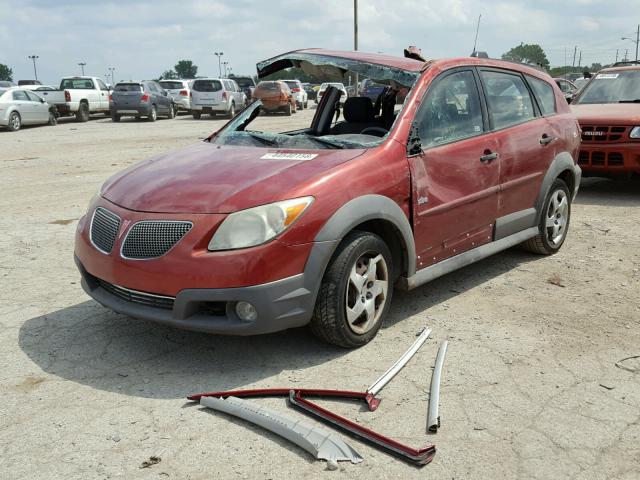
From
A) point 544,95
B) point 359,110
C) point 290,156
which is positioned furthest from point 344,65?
point 544,95

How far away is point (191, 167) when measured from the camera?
13.5ft

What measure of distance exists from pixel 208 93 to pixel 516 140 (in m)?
23.2

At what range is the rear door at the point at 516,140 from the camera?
16.6ft

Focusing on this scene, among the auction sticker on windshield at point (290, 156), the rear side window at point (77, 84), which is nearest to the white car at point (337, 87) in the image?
the auction sticker on windshield at point (290, 156)

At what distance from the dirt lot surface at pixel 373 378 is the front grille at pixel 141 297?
38cm

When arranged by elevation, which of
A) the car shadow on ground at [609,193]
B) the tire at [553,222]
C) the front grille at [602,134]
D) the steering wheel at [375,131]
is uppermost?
the steering wheel at [375,131]

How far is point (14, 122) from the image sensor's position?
21031 mm

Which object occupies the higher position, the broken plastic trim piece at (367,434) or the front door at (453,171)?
the front door at (453,171)

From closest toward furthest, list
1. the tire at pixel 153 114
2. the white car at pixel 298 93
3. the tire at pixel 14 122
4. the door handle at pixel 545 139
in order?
the door handle at pixel 545 139 → the tire at pixel 14 122 → the tire at pixel 153 114 → the white car at pixel 298 93

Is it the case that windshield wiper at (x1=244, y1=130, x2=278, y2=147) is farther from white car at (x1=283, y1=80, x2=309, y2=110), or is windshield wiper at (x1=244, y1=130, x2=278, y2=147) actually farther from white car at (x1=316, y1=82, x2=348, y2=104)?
white car at (x1=283, y1=80, x2=309, y2=110)

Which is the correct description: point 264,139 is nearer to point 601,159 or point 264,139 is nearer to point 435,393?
point 435,393

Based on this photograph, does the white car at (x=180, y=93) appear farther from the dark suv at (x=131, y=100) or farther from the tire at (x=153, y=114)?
the dark suv at (x=131, y=100)

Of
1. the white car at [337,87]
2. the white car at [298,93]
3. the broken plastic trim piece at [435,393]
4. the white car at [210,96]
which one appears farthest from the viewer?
the white car at [298,93]

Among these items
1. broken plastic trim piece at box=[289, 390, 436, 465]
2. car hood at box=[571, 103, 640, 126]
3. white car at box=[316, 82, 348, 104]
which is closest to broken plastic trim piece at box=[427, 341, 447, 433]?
broken plastic trim piece at box=[289, 390, 436, 465]
